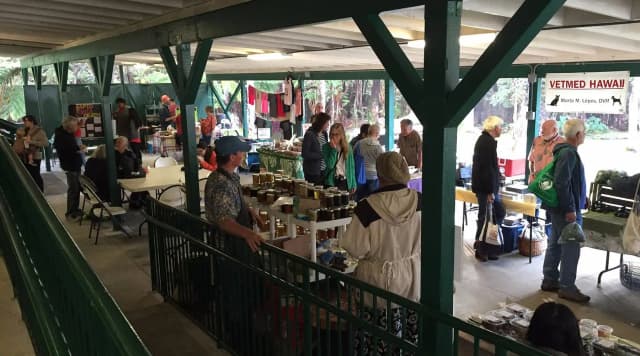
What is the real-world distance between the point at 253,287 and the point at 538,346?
2054 mm

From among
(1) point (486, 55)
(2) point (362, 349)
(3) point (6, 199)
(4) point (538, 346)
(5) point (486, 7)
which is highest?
(5) point (486, 7)

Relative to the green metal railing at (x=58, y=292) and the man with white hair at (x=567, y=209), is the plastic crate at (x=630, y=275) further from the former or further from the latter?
the green metal railing at (x=58, y=292)

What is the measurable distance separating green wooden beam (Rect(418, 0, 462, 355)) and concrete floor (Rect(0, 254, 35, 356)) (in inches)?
90.4

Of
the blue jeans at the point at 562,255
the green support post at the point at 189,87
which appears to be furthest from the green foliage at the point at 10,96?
the blue jeans at the point at 562,255

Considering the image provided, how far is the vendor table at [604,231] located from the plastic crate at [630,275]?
1.88 feet

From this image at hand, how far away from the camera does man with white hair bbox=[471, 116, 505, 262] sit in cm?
665

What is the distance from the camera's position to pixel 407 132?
351 inches

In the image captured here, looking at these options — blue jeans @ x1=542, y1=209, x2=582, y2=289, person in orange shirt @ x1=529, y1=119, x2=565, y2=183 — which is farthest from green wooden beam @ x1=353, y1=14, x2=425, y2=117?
person in orange shirt @ x1=529, y1=119, x2=565, y2=183

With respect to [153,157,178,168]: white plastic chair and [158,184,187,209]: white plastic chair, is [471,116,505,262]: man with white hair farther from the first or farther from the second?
[153,157,178,168]: white plastic chair

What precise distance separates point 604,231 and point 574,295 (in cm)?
74

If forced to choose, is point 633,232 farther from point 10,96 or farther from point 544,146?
point 10,96

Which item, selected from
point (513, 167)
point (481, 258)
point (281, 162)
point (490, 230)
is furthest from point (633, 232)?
point (281, 162)

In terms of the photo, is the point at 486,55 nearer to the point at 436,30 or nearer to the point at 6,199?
the point at 436,30

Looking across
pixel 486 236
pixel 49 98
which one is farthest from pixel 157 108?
pixel 486 236
